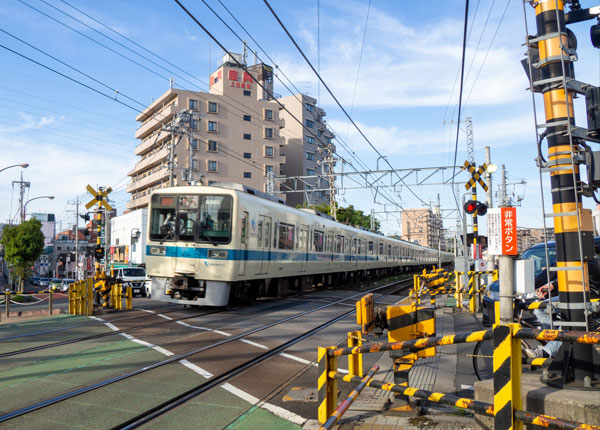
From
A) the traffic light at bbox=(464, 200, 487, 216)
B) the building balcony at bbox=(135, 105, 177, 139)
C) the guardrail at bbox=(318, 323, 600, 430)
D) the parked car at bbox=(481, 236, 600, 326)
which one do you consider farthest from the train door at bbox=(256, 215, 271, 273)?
the building balcony at bbox=(135, 105, 177, 139)

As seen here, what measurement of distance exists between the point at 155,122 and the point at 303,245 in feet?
130

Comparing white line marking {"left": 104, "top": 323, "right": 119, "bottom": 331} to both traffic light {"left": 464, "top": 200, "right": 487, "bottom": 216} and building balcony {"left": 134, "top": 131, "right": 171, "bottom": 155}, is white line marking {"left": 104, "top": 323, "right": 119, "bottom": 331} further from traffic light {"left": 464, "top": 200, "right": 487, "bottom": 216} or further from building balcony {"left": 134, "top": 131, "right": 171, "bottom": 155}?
building balcony {"left": 134, "top": 131, "right": 171, "bottom": 155}

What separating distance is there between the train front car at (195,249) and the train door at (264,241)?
160 centimetres

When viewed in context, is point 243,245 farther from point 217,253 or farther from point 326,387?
point 326,387

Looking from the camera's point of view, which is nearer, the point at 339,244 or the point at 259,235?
the point at 259,235

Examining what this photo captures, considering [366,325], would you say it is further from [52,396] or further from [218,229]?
[218,229]

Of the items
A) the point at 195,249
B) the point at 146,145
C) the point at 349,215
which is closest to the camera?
the point at 195,249

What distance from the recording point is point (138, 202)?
2175 inches

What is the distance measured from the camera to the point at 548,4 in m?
4.65

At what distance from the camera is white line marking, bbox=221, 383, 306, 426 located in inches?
190

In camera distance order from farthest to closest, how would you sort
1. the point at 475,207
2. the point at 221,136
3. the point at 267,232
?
the point at 221,136
the point at 267,232
the point at 475,207

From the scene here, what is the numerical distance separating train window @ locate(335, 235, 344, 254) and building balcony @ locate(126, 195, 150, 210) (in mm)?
32938

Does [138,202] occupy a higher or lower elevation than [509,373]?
higher

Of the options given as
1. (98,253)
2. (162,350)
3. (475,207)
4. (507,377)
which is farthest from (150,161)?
(507,377)
